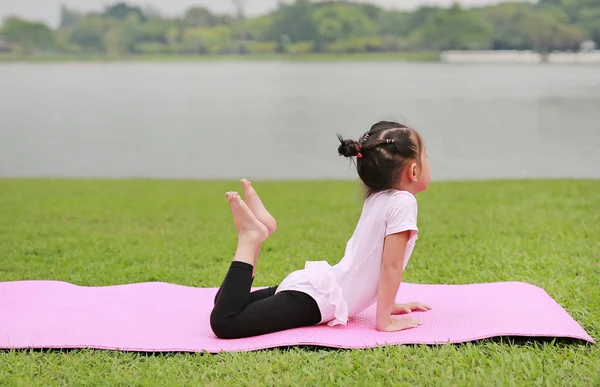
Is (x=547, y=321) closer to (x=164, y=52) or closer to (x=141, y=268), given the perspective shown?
(x=141, y=268)

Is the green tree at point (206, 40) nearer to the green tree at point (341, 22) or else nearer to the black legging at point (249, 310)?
the green tree at point (341, 22)

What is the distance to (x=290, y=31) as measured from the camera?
14.8m

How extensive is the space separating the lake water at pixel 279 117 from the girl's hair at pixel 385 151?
15.1 feet

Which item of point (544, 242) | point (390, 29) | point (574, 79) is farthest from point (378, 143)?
point (390, 29)

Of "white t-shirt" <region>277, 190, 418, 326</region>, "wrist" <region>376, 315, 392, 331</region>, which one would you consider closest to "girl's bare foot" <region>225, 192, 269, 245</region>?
"white t-shirt" <region>277, 190, 418, 326</region>

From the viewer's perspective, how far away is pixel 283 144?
995 cm

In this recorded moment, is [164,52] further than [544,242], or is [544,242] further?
[164,52]

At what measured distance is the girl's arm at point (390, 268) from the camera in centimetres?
212

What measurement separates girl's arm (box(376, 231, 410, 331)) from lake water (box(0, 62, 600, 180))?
467 centimetres

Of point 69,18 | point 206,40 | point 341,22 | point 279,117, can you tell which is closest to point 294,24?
point 341,22

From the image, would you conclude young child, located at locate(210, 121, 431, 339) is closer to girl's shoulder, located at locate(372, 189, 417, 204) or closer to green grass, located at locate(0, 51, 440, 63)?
girl's shoulder, located at locate(372, 189, 417, 204)

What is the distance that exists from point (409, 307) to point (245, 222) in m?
0.58

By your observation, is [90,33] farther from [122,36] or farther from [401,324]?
[401,324]

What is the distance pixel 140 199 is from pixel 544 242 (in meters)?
2.77
